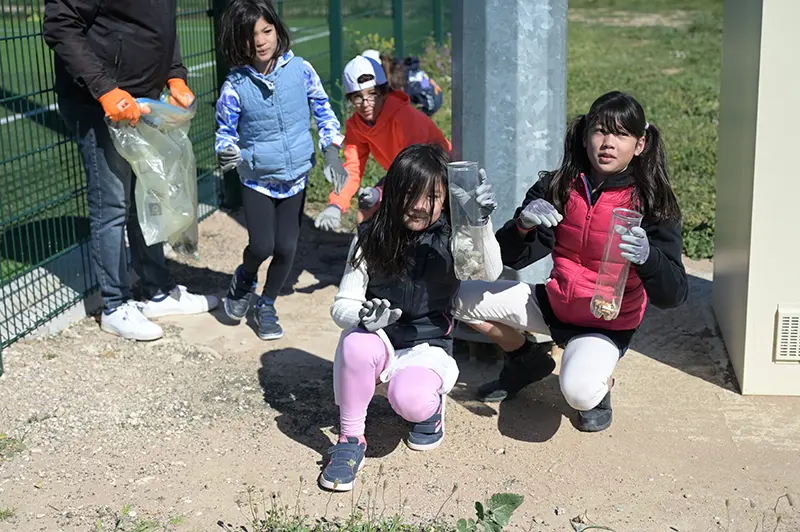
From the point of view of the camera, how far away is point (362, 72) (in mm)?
4805

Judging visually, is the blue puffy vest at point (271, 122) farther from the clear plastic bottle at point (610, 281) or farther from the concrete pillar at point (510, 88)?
the clear plastic bottle at point (610, 281)

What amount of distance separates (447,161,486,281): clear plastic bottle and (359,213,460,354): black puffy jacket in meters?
0.09

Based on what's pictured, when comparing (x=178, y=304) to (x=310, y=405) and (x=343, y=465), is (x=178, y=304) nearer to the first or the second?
(x=310, y=405)

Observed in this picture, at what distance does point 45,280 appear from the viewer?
4953mm

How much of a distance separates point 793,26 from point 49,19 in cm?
294

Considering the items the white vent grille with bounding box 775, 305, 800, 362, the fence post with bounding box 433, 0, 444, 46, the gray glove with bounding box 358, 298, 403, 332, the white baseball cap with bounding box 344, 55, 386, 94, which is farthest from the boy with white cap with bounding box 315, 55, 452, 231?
the fence post with bounding box 433, 0, 444, 46

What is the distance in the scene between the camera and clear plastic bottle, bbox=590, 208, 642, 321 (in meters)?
3.58

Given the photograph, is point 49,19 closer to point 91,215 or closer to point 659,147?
point 91,215

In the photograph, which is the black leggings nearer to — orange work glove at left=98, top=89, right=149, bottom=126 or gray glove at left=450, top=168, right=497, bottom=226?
orange work glove at left=98, top=89, right=149, bottom=126

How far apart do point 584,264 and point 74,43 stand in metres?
2.29

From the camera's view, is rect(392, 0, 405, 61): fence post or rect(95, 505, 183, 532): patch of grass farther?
rect(392, 0, 405, 61): fence post

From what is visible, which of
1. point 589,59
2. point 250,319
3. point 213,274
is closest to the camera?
point 250,319

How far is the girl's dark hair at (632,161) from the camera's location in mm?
3604

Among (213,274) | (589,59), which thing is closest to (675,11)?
(589,59)
